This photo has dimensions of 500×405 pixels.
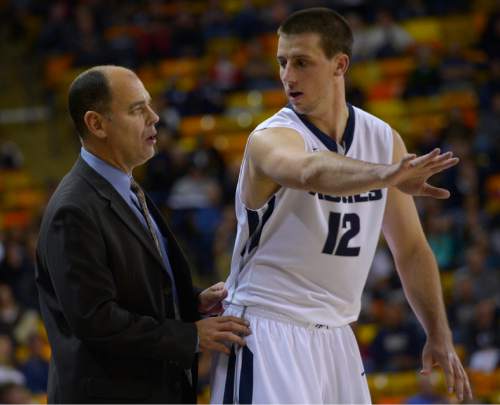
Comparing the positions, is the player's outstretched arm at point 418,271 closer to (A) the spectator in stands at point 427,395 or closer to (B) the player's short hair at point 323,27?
(B) the player's short hair at point 323,27

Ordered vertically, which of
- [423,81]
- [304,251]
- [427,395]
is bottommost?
[427,395]

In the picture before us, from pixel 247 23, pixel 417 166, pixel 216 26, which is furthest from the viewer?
pixel 216 26

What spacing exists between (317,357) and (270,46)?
493 inches

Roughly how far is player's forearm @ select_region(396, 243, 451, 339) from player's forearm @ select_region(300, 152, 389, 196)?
112cm

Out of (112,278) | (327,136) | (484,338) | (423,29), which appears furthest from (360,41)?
(112,278)

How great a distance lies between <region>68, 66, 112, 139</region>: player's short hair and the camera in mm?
4512

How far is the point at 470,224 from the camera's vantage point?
12.0m

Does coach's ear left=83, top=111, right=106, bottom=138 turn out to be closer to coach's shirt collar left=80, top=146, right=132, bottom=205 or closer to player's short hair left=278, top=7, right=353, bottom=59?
coach's shirt collar left=80, top=146, right=132, bottom=205

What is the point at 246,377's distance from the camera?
4578mm

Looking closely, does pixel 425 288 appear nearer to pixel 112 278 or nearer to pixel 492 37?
pixel 112 278

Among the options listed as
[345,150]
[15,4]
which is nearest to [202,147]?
[15,4]

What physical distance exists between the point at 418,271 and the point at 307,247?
28.2 inches

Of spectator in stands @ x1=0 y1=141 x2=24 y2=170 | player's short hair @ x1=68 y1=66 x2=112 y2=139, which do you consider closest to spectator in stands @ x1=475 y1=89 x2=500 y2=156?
spectator in stands @ x1=0 y1=141 x2=24 y2=170

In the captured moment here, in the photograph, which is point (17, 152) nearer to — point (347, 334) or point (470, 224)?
point (470, 224)
